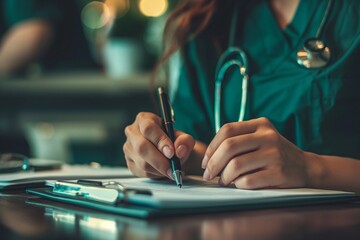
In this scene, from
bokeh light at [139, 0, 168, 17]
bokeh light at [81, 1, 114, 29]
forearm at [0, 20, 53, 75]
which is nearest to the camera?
forearm at [0, 20, 53, 75]

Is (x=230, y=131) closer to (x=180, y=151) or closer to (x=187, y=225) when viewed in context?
(x=180, y=151)

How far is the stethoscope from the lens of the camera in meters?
0.94

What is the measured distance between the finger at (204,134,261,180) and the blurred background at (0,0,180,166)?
1549 mm

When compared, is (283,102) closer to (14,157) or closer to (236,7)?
(236,7)

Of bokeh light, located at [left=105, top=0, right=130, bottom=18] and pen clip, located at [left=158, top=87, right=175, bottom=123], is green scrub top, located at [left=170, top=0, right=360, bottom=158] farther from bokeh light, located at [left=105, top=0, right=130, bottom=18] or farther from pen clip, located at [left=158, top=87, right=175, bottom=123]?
bokeh light, located at [left=105, top=0, right=130, bottom=18]

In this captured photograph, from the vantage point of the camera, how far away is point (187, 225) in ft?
1.77

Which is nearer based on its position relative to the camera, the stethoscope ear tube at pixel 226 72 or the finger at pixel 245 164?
the finger at pixel 245 164

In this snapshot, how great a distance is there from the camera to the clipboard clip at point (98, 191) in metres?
0.59

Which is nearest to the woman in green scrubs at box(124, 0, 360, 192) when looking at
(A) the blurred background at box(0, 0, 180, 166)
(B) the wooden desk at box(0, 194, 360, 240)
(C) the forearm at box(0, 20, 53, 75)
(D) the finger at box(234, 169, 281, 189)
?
(D) the finger at box(234, 169, 281, 189)

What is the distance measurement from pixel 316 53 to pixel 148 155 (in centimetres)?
34

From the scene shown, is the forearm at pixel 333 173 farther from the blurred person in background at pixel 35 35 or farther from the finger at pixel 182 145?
the blurred person in background at pixel 35 35

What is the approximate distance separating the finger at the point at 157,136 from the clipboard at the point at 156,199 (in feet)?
0.20

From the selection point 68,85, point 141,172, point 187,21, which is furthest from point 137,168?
point 68,85

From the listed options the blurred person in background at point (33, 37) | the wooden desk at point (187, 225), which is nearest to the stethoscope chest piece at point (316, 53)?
the wooden desk at point (187, 225)
